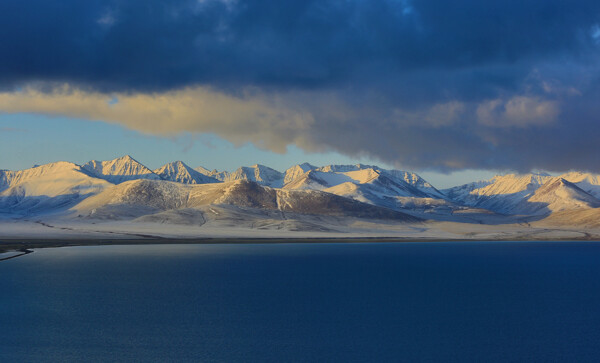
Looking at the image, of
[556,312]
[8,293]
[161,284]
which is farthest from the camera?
[161,284]

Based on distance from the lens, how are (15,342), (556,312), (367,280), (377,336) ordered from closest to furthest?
(15,342)
(377,336)
(556,312)
(367,280)

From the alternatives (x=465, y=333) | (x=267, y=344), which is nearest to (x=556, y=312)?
(x=465, y=333)

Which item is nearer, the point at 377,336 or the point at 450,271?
the point at 377,336

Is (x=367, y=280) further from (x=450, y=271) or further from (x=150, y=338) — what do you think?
(x=150, y=338)

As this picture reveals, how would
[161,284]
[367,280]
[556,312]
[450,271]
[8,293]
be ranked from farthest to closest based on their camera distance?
[450,271], [367,280], [161,284], [8,293], [556,312]

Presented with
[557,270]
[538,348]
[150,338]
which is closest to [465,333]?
[538,348]

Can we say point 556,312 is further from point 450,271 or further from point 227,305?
point 450,271
